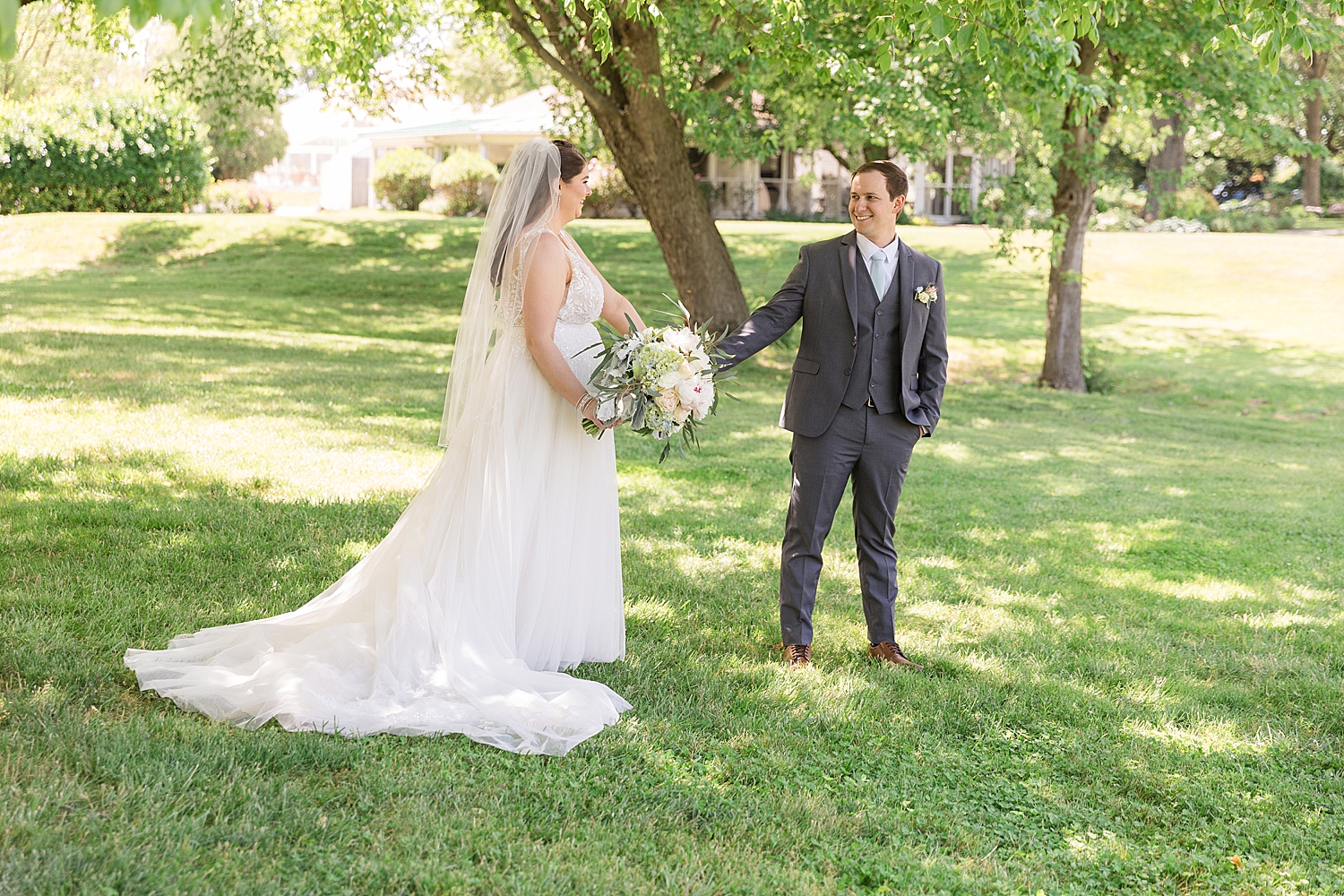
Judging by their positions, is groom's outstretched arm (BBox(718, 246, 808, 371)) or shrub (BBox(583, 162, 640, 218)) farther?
shrub (BBox(583, 162, 640, 218))

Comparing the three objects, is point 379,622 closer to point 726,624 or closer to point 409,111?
point 726,624

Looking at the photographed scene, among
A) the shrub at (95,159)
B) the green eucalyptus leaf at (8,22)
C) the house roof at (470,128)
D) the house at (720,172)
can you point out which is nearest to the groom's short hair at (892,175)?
the green eucalyptus leaf at (8,22)

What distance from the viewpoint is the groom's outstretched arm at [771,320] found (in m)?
5.10

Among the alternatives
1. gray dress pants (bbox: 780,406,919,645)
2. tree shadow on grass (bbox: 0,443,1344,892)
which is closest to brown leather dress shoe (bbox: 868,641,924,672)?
gray dress pants (bbox: 780,406,919,645)

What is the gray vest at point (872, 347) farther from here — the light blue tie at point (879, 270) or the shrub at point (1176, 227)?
the shrub at point (1176, 227)

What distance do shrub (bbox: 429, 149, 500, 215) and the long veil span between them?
94.2ft

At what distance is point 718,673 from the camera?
16.5 ft

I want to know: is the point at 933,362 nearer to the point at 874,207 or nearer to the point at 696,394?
the point at 874,207

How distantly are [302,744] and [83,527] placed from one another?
10.8ft

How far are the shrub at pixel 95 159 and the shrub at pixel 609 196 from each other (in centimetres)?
1013

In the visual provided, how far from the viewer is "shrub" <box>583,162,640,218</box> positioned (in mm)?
31219

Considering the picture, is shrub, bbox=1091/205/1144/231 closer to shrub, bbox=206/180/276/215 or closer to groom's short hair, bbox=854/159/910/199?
shrub, bbox=206/180/276/215

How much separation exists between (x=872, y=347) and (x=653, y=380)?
3.34 ft

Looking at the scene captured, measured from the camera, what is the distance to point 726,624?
574 centimetres
